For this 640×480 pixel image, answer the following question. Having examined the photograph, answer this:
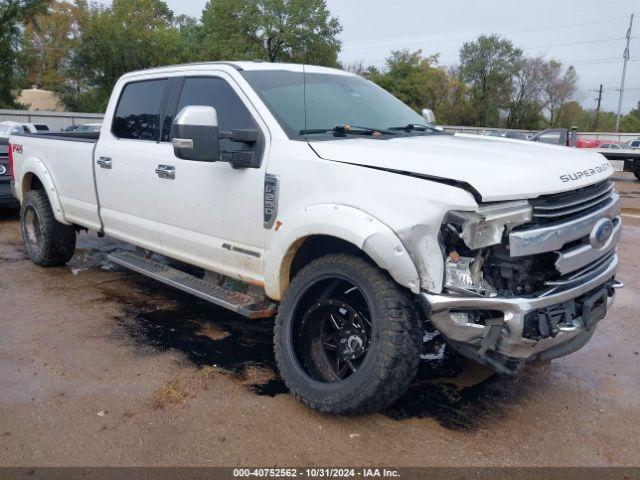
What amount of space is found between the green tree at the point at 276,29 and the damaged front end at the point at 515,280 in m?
49.2

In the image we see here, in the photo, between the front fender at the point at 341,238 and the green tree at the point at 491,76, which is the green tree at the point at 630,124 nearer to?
the green tree at the point at 491,76

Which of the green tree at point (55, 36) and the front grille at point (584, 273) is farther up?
the green tree at point (55, 36)

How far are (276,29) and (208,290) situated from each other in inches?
1962

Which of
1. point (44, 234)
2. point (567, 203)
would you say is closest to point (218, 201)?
point (567, 203)

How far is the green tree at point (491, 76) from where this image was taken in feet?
184

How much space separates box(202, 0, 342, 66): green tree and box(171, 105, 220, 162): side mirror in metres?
48.5

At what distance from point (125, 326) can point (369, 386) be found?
259 cm

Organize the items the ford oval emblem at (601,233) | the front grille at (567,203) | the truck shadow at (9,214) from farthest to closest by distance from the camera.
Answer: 1. the truck shadow at (9,214)
2. the ford oval emblem at (601,233)
3. the front grille at (567,203)

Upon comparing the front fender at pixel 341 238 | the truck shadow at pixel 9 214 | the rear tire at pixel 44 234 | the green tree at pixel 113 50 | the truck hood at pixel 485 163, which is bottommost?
the truck shadow at pixel 9 214

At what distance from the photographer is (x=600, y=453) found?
3156mm

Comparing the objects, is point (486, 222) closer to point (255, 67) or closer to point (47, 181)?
point (255, 67)

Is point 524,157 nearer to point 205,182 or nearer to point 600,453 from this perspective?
point 600,453

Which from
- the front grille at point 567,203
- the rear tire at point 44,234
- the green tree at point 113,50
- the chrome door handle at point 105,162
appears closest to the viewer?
the front grille at point 567,203

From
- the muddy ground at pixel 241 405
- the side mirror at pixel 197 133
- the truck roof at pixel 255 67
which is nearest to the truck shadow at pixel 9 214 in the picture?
the muddy ground at pixel 241 405
